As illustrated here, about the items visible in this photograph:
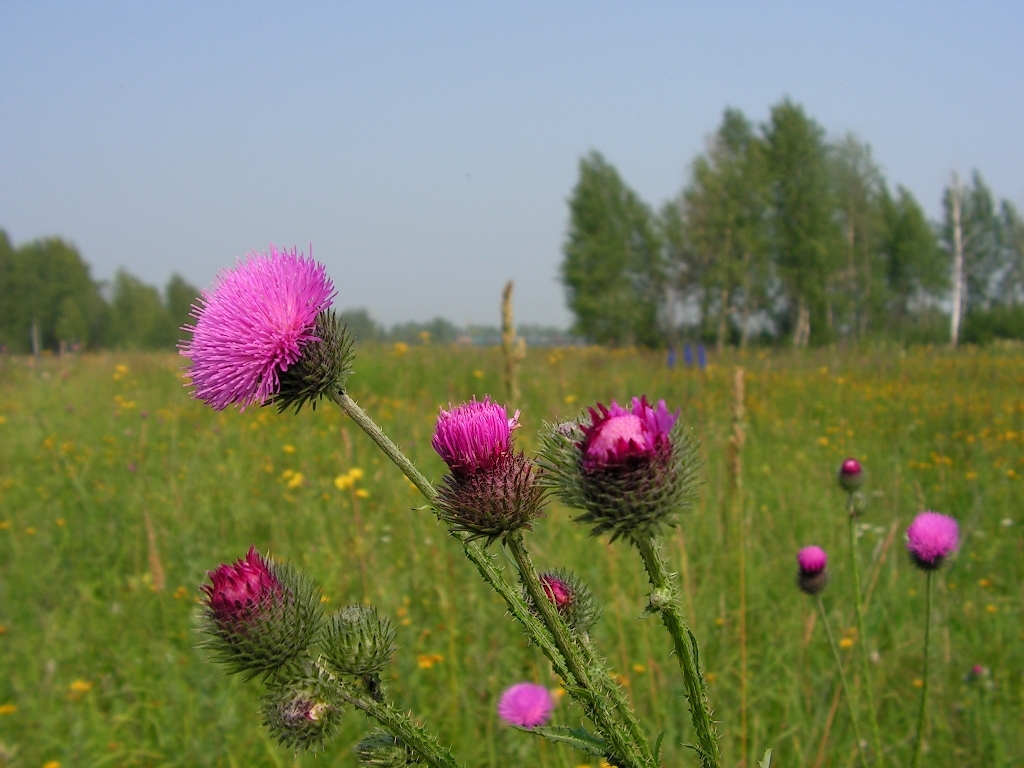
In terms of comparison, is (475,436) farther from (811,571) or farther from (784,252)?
(784,252)

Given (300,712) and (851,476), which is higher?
(851,476)

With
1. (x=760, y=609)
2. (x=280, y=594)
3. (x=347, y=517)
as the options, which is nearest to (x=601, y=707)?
(x=280, y=594)

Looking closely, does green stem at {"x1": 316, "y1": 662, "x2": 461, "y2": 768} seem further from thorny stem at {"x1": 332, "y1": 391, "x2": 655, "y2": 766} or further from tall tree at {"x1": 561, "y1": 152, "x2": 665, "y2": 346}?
tall tree at {"x1": 561, "y1": 152, "x2": 665, "y2": 346}

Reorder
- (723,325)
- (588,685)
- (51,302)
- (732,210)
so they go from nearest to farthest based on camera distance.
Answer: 1. (588,685)
2. (723,325)
3. (732,210)
4. (51,302)

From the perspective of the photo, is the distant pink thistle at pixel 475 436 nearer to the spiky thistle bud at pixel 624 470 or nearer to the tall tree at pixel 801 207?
the spiky thistle bud at pixel 624 470

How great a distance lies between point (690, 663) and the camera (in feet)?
2.50

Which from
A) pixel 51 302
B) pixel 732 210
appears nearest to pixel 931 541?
pixel 732 210

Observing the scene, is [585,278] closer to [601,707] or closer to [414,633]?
[414,633]

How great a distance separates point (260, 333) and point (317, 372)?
133 mm

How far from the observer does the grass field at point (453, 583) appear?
8.38 feet

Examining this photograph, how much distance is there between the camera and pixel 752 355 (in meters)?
14.0

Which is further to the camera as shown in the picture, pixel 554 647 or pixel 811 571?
pixel 811 571

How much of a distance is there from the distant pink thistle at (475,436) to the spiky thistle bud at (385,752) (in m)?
0.36

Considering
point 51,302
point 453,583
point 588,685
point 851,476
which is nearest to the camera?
point 588,685
